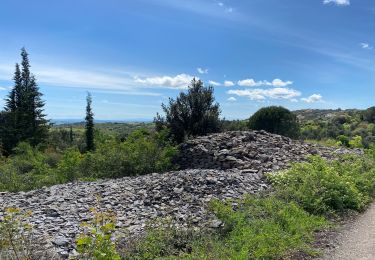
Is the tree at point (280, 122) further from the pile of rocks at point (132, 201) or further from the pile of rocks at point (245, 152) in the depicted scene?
the pile of rocks at point (132, 201)

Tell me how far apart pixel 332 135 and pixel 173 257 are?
3240 centimetres

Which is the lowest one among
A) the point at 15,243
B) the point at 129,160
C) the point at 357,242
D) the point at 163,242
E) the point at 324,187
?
the point at 357,242

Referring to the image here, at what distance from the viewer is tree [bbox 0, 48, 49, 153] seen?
37969mm

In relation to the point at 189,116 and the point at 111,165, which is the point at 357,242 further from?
the point at 189,116

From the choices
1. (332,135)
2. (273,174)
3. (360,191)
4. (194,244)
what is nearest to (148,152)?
(273,174)

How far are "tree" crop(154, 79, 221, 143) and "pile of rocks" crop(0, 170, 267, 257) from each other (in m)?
7.24

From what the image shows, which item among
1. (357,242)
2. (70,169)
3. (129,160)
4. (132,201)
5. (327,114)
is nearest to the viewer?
(357,242)

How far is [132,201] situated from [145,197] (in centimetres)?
35

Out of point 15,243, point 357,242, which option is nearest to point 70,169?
point 15,243

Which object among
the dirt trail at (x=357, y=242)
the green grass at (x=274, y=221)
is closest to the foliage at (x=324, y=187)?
the green grass at (x=274, y=221)

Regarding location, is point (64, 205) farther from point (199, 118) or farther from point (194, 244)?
point (199, 118)

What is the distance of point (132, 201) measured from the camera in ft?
29.3

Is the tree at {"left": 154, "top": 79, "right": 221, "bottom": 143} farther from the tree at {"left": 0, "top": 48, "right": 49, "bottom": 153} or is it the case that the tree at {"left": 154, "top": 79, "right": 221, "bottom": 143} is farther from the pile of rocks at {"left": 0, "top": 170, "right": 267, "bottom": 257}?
the tree at {"left": 0, "top": 48, "right": 49, "bottom": 153}

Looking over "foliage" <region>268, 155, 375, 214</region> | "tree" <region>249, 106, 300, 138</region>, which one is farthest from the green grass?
"tree" <region>249, 106, 300, 138</region>
